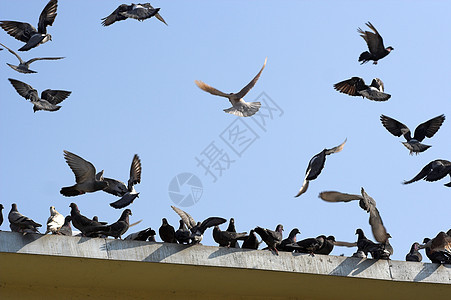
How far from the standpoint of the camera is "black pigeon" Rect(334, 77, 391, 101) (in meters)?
13.8

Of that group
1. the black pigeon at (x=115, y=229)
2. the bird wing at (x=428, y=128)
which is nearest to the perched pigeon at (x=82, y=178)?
the black pigeon at (x=115, y=229)

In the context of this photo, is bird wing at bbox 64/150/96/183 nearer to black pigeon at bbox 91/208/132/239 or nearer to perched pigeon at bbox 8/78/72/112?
black pigeon at bbox 91/208/132/239

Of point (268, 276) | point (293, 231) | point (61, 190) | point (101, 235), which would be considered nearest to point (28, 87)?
point (61, 190)

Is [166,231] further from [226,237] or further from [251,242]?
[251,242]

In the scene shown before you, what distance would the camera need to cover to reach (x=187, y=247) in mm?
9422

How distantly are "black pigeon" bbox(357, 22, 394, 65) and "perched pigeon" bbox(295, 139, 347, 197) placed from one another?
2.32 metres

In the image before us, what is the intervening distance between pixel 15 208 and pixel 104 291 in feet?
6.15

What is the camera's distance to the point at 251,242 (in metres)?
10.5

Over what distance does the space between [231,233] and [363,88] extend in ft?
15.9

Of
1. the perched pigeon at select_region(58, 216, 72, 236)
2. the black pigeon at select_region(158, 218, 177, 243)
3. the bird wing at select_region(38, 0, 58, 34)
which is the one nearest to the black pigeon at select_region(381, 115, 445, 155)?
the black pigeon at select_region(158, 218, 177, 243)

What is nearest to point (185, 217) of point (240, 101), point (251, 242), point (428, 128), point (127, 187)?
point (127, 187)

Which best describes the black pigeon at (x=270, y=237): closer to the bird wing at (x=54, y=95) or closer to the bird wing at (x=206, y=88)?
the bird wing at (x=206, y=88)

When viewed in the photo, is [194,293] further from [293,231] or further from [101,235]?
[293,231]

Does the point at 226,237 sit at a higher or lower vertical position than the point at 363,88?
lower
